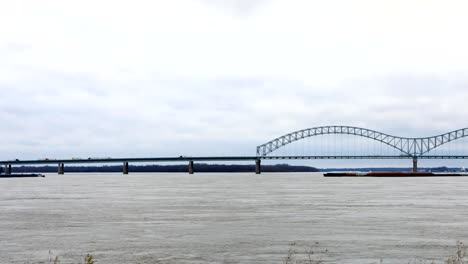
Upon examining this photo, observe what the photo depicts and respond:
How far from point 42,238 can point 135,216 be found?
12.6 m

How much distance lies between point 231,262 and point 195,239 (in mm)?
6729

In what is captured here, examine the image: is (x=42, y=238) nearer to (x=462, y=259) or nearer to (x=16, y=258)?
(x=16, y=258)

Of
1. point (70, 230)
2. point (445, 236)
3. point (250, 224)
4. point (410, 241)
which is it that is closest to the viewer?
point (410, 241)

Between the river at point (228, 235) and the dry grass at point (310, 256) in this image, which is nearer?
the dry grass at point (310, 256)

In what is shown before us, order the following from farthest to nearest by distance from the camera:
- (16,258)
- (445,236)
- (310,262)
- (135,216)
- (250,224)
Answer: (135,216) < (250,224) < (445,236) < (16,258) < (310,262)

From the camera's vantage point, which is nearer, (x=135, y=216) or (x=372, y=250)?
(x=372, y=250)

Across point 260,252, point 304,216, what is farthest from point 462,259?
point 304,216

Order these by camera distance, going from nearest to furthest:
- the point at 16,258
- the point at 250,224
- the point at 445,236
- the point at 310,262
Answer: the point at 310,262 → the point at 16,258 → the point at 445,236 → the point at 250,224

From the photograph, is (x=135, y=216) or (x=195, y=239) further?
(x=135, y=216)

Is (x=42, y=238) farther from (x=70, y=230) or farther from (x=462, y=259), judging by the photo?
(x=462, y=259)

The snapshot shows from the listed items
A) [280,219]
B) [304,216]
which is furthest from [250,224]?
[304,216]

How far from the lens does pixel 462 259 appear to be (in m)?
23.1

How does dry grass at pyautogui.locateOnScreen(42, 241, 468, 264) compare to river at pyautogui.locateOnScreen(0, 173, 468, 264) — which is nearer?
dry grass at pyautogui.locateOnScreen(42, 241, 468, 264)

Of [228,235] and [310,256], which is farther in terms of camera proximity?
[228,235]
